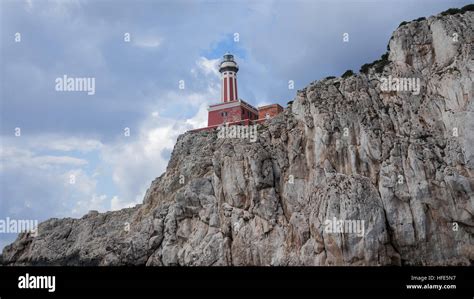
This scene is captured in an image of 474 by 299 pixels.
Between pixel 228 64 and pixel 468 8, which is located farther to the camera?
pixel 228 64

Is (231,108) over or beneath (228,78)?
beneath

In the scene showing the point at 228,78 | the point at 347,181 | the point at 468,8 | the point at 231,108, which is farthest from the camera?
the point at 228,78

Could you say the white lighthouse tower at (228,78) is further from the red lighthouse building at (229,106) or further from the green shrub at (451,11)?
the green shrub at (451,11)

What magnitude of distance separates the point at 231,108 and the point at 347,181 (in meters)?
23.6

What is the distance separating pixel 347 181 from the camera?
4069cm

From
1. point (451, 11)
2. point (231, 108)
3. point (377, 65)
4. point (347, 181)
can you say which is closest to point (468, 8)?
point (451, 11)

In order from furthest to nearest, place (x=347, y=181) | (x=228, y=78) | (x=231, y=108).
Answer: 1. (x=228, y=78)
2. (x=231, y=108)
3. (x=347, y=181)

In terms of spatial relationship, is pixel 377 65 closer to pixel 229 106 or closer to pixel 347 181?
pixel 347 181

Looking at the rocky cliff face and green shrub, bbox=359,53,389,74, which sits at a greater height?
green shrub, bbox=359,53,389,74

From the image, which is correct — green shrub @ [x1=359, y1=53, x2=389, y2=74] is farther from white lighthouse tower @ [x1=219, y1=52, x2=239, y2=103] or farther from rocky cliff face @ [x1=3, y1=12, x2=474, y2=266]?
white lighthouse tower @ [x1=219, y1=52, x2=239, y2=103]

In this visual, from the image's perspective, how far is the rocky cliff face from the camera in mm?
38750

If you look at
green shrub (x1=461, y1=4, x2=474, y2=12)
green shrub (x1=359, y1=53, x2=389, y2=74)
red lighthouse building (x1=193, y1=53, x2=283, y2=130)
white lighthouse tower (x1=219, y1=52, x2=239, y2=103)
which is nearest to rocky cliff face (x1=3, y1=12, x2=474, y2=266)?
green shrub (x1=359, y1=53, x2=389, y2=74)

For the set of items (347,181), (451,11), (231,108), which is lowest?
(347,181)
